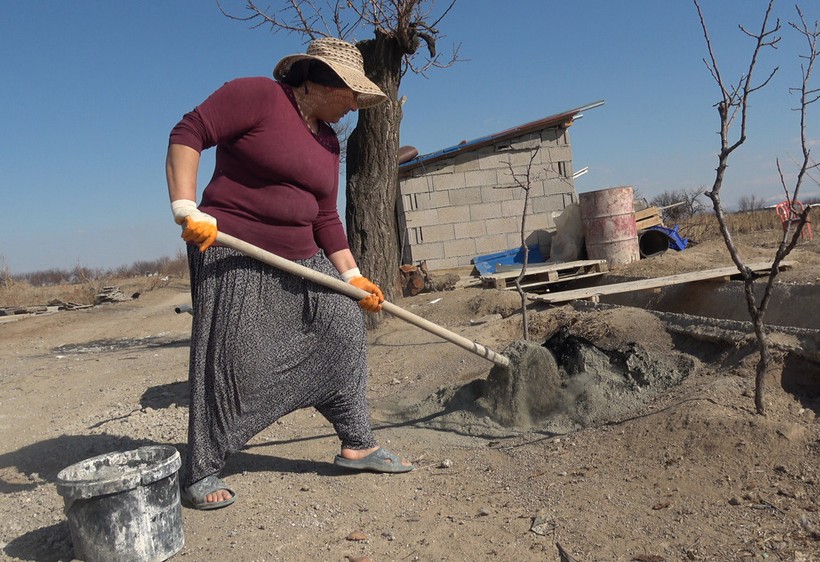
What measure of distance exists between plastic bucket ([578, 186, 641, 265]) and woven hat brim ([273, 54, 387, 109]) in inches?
314

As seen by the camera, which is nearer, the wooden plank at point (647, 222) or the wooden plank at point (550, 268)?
the wooden plank at point (550, 268)

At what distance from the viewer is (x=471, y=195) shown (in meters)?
12.9

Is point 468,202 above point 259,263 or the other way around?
above

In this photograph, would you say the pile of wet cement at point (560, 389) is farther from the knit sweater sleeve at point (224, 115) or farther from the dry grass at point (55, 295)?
the dry grass at point (55, 295)

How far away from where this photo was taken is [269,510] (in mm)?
2834

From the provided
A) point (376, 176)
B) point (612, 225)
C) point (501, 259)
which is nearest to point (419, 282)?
point (501, 259)

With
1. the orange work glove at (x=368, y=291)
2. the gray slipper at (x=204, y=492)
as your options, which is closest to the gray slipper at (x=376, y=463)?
the gray slipper at (x=204, y=492)

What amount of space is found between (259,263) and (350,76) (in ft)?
2.87

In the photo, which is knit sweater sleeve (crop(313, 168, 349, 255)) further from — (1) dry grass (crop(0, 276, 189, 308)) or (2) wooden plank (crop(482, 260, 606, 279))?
(1) dry grass (crop(0, 276, 189, 308))

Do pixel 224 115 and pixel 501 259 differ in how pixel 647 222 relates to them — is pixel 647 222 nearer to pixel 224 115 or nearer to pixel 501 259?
pixel 501 259

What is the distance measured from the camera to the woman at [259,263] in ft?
9.10

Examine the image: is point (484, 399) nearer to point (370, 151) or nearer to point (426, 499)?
point (426, 499)

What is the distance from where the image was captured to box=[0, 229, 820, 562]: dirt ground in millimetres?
2445

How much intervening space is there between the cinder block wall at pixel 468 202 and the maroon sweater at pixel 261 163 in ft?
31.9
